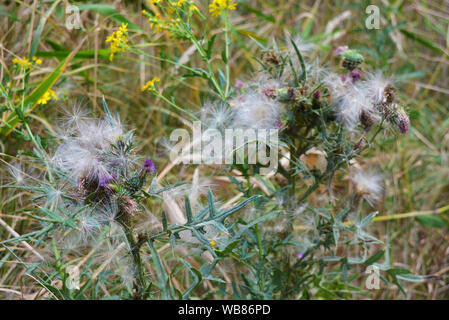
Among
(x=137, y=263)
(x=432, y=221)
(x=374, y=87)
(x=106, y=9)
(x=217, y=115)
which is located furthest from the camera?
(x=432, y=221)

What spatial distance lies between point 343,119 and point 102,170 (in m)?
0.65

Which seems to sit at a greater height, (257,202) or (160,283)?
(257,202)

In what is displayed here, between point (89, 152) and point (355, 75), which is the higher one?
point (355, 75)

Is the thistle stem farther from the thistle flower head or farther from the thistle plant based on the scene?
the thistle flower head

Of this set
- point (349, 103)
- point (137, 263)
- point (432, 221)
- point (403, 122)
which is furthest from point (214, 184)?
point (432, 221)

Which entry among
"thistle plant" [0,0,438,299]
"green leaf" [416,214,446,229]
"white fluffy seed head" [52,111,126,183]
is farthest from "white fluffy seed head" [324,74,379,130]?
"green leaf" [416,214,446,229]

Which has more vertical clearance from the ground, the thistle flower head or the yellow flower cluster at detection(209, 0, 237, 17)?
the yellow flower cluster at detection(209, 0, 237, 17)

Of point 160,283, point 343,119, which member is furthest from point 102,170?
point 343,119

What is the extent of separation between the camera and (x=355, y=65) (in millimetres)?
1386

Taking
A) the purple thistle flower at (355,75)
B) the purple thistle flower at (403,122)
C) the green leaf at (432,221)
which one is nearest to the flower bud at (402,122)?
the purple thistle flower at (403,122)

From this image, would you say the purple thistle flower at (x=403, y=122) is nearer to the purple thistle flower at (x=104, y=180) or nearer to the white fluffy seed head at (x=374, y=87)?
the white fluffy seed head at (x=374, y=87)

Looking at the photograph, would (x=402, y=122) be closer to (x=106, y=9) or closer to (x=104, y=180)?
(x=104, y=180)

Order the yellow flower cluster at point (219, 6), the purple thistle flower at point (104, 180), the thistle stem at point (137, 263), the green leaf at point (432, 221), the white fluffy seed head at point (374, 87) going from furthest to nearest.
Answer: the green leaf at point (432, 221)
the yellow flower cluster at point (219, 6)
the white fluffy seed head at point (374, 87)
the thistle stem at point (137, 263)
the purple thistle flower at point (104, 180)

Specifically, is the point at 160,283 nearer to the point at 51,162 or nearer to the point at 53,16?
the point at 51,162
